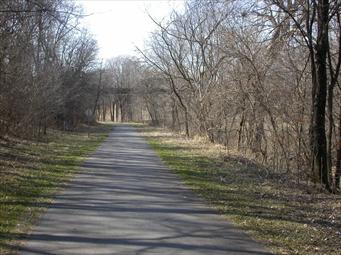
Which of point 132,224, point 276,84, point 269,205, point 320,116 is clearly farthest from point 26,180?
point 276,84

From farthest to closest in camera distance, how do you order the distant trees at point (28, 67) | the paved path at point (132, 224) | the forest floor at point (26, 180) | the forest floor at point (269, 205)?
the distant trees at point (28, 67) → the forest floor at point (26, 180) → the forest floor at point (269, 205) → the paved path at point (132, 224)

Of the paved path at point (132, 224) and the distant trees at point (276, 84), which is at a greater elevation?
the distant trees at point (276, 84)

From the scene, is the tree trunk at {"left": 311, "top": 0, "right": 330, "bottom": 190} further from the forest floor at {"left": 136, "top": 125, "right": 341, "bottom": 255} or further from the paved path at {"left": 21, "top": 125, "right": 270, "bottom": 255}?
the paved path at {"left": 21, "top": 125, "right": 270, "bottom": 255}

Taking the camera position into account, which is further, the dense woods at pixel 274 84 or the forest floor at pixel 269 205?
the dense woods at pixel 274 84

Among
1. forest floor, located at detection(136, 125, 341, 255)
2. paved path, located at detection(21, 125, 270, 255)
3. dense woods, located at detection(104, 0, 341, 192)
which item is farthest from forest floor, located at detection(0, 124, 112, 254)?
dense woods, located at detection(104, 0, 341, 192)

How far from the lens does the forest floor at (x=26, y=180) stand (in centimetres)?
880

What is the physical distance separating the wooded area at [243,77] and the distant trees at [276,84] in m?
0.04

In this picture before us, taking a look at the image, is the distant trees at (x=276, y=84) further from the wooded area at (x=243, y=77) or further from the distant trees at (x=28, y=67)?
the distant trees at (x=28, y=67)

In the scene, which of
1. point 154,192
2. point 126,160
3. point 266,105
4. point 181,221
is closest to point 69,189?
point 154,192

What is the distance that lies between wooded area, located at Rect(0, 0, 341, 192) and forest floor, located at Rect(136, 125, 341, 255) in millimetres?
2080

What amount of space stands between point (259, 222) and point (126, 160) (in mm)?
12029

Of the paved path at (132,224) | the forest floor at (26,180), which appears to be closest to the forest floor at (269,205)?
the paved path at (132,224)

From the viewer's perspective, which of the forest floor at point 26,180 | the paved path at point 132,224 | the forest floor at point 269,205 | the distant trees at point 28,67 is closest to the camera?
the paved path at point 132,224

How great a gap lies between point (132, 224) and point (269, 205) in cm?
350
